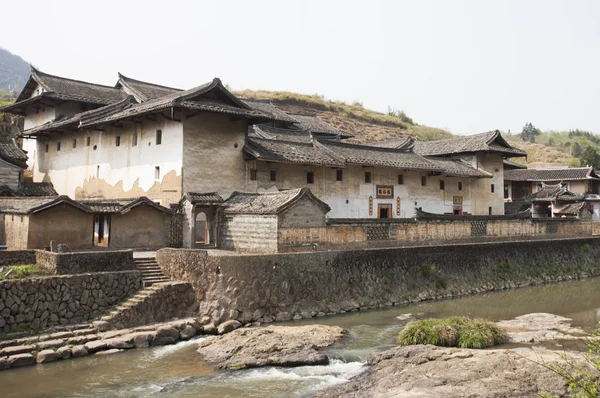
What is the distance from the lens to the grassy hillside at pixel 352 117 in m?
73.5

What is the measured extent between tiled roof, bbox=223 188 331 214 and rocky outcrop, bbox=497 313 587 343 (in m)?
8.71

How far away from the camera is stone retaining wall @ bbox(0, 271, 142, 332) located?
14.8 meters

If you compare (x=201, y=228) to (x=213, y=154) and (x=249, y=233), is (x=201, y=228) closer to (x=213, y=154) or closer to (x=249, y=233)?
(x=213, y=154)

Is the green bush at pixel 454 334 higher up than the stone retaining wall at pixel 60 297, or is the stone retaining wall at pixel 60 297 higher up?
the stone retaining wall at pixel 60 297

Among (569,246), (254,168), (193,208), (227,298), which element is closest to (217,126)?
(254,168)

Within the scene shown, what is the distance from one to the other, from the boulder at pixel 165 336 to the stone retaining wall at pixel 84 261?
3126 millimetres

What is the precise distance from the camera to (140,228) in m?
21.9

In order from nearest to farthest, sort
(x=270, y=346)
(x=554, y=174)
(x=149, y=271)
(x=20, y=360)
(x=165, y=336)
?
(x=20, y=360) → (x=270, y=346) → (x=165, y=336) → (x=149, y=271) → (x=554, y=174)

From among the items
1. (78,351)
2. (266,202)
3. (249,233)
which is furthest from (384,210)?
(78,351)

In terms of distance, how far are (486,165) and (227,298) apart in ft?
Result: 90.4

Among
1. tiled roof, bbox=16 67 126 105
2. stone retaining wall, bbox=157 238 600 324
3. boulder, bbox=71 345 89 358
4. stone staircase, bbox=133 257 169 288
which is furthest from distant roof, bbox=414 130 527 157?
boulder, bbox=71 345 89 358

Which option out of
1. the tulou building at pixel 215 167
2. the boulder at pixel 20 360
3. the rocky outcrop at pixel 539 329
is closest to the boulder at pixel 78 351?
the boulder at pixel 20 360

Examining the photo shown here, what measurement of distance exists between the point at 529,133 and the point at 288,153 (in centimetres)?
10064

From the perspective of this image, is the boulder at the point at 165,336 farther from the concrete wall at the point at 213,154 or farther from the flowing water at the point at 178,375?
the concrete wall at the point at 213,154
